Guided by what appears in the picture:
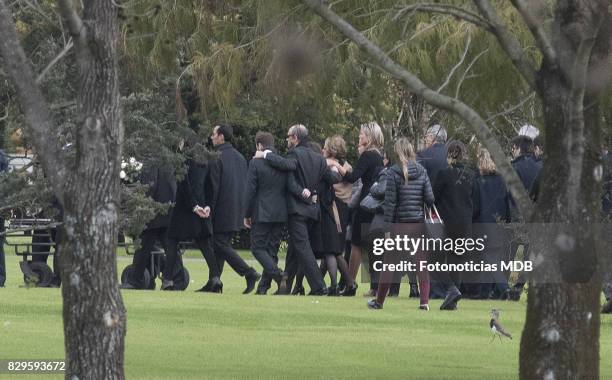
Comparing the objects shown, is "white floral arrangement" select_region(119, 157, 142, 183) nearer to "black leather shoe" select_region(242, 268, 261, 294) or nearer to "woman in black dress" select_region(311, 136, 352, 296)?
"black leather shoe" select_region(242, 268, 261, 294)

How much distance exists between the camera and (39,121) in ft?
25.6

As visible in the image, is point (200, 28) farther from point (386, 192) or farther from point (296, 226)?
point (296, 226)

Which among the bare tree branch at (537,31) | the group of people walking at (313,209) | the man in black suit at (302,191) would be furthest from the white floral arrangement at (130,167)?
the bare tree branch at (537,31)

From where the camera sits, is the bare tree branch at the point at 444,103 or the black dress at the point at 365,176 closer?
the bare tree branch at the point at 444,103

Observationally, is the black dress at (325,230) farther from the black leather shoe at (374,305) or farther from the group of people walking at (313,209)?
the black leather shoe at (374,305)

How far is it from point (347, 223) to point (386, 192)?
3.28 meters

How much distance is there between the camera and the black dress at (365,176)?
19766 mm

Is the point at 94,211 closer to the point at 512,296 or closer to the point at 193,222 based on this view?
the point at 193,222

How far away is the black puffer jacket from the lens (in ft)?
57.0

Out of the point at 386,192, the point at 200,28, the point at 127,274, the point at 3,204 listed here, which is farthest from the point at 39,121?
the point at 127,274

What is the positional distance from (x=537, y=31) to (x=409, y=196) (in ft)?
30.0

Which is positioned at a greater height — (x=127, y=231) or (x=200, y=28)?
(x=200, y=28)

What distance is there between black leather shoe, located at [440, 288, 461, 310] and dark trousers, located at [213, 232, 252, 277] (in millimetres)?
3291

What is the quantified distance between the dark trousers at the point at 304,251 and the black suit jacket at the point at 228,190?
1059 mm
